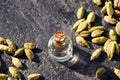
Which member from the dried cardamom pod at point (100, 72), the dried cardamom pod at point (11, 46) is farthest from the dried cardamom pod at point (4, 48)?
the dried cardamom pod at point (100, 72)

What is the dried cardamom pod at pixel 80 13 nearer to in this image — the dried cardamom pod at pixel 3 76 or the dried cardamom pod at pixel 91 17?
the dried cardamom pod at pixel 91 17

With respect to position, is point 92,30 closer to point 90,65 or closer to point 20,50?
point 90,65

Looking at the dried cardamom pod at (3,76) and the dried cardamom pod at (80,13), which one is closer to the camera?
the dried cardamom pod at (3,76)

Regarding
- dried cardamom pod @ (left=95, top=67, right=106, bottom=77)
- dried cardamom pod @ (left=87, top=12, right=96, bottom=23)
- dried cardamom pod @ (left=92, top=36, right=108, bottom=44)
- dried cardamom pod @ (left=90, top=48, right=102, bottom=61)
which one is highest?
dried cardamom pod @ (left=87, top=12, right=96, bottom=23)

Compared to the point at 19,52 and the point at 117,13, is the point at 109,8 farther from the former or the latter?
the point at 19,52

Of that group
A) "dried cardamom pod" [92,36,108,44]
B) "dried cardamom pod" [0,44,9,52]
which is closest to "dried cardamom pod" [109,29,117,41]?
"dried cardamom pod" [92,36,108,44]

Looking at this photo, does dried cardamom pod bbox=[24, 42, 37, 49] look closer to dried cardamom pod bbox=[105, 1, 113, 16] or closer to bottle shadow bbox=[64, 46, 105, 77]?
bottle shadow bbox=[64, 46, 105, 77]

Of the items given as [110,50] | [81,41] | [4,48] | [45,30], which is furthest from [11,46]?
[110,50]
